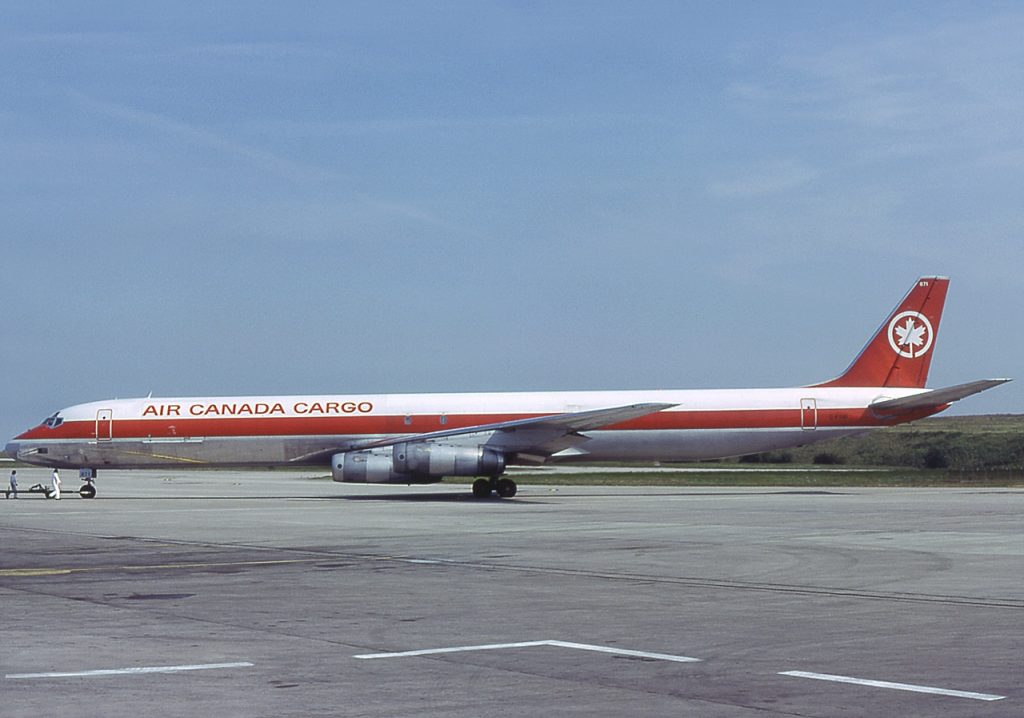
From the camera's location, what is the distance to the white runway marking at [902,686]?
27.7ft

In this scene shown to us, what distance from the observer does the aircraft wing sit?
3925 centimetres

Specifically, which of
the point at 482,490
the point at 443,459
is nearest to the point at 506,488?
the point at 482,490

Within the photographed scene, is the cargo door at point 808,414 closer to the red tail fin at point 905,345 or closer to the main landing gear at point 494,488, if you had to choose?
the red tail fin at point 905,345

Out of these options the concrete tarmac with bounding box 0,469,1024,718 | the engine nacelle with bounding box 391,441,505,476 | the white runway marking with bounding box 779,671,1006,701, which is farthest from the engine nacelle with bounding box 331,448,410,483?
the white runway marking with bounding box 779,671,1006,701

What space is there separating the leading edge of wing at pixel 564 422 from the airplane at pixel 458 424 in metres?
0.23

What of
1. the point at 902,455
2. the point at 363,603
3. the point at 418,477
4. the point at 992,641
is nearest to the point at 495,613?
the point at 363,603

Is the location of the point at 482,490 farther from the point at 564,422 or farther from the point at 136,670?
the point at 136,670

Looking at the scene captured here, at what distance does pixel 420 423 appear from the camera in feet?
139

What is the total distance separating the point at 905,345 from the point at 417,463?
59.8 ft

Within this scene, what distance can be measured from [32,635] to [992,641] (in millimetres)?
8584

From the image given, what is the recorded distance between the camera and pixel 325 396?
4312 centimetres

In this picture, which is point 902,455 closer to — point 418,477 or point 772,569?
point 418,477

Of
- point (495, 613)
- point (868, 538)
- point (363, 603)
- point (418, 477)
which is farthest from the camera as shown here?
point (418, 477)

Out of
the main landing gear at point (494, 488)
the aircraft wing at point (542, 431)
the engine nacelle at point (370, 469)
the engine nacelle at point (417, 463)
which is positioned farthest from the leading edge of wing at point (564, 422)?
the main landing gear at point (494, 488)
